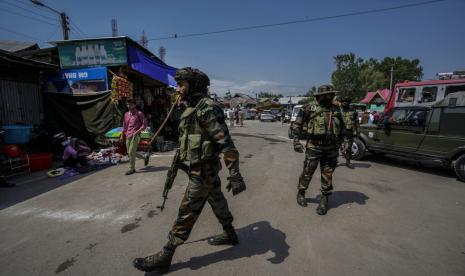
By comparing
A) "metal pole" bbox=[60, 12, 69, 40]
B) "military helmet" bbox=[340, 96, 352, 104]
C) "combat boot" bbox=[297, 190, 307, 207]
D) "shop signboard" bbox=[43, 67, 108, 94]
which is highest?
"metal pole" bbox=[60, 12, 69, 40]

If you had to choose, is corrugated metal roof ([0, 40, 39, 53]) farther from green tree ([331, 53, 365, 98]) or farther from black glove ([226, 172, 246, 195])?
green tree ([331, 53, 365, 98])

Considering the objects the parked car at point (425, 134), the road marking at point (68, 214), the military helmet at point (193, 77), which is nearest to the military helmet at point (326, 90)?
the military helmet at point (193, 77)

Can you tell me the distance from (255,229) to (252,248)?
0.46 meters

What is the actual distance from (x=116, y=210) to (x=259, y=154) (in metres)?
5.72

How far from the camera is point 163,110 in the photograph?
38.1 ft

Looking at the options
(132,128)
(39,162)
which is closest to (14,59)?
(39,162)

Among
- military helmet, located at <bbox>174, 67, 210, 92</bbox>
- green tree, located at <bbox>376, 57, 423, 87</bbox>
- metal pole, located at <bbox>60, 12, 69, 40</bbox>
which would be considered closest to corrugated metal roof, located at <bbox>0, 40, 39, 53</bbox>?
metal pole, located at <bbox>60, 12, 69, 40</bbox>

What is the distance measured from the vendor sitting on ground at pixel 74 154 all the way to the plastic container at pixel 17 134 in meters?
1.28

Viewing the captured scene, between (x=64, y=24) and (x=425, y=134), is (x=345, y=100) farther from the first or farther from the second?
(x=64, y=24)

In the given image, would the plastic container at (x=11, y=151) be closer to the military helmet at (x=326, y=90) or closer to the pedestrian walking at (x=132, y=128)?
the pedestrian walking at (x=132, y=128)

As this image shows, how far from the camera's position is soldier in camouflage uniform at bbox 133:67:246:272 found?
235 cm

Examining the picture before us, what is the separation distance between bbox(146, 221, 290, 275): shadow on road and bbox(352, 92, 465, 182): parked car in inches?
211

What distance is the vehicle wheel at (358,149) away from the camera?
7.84m

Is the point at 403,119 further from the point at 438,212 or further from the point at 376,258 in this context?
the point at 376,258
